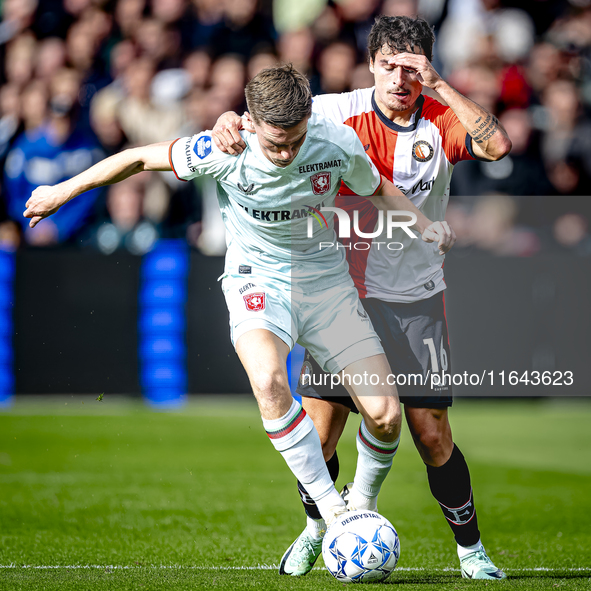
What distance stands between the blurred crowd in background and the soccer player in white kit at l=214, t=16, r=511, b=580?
4.65m

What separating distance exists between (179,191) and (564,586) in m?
7.16

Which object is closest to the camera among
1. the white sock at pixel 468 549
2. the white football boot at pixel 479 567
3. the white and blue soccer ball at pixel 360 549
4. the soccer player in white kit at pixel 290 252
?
the white and blue soccer ball at pixel 360 549

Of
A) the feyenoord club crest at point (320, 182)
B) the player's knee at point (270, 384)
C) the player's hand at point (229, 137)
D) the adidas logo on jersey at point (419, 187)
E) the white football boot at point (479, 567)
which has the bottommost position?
the white football boot at point (479, 567)

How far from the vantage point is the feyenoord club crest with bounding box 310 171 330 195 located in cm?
457

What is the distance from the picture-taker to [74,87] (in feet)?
36.8

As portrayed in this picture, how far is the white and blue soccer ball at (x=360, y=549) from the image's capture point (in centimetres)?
401

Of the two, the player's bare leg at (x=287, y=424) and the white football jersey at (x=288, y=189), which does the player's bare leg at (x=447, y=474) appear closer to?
the player's bare leg at (x=287, y=424)

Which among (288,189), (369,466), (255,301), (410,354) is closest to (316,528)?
(369,466)

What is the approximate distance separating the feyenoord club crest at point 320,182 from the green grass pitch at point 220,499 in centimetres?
195

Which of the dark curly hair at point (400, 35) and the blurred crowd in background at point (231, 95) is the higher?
the dark curly hair at point (400, 35)

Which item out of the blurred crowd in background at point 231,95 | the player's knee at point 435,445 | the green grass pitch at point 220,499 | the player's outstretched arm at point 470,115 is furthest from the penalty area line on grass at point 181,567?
the blurred crowd in background at point 231,95

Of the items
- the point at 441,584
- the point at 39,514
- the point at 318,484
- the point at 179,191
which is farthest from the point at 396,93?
the point at 179,191

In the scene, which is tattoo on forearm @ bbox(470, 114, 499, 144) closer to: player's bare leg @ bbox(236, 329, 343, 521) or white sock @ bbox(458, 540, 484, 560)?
player's bare leg @ bbox(236, 329, 343, 521)

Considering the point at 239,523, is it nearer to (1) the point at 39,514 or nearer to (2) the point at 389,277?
(1) the point at 39,514
